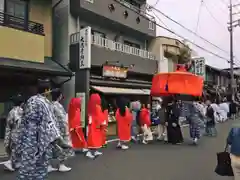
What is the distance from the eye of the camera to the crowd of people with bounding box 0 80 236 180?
4109mm

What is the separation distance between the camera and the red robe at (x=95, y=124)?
878 cm

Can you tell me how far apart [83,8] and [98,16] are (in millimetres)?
1564

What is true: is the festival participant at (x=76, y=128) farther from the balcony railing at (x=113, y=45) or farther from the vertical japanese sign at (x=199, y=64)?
the vertical japanese sign at (x=199, y=64)

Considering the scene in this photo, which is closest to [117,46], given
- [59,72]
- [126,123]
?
[59,72]

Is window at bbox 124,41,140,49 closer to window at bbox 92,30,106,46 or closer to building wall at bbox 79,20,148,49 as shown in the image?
building wall at bbox 79,20,148,49

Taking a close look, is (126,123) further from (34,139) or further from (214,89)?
(214,89)

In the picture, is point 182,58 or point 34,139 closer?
point 34,139

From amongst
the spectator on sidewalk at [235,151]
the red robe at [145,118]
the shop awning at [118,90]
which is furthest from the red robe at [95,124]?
the shop awning at [118,90]

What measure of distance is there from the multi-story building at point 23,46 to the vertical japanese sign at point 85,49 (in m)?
0.89

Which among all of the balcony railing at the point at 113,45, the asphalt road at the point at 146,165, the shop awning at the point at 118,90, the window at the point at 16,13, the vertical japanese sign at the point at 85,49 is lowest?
the asphalt road at the point at 146,165

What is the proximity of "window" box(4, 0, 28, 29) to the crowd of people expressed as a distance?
5106 millimetres

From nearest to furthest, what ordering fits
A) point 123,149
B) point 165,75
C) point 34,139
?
1. point 34,139
2. point 123,149
3. point 165,75

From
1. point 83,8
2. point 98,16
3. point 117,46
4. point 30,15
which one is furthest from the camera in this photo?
point 117,46

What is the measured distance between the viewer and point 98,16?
16078 millimetres
